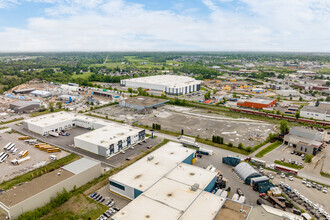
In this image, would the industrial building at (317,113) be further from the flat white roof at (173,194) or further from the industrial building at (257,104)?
the flat white roof at (173,194)

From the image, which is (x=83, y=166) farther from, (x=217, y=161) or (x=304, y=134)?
(x=304, y=134)

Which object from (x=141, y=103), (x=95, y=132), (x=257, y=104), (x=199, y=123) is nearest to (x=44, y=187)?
(x=95, y=132)

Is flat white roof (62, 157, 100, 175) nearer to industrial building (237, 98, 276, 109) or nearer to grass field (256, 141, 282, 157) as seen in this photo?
grass field (256, 141, 282, 157)

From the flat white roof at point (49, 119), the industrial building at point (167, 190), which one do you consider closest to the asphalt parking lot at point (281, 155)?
the industrial building at point (167, 190)

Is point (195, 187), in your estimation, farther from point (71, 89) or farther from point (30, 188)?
point (71, 89)

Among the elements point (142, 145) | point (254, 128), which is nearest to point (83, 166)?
point (142, 145)

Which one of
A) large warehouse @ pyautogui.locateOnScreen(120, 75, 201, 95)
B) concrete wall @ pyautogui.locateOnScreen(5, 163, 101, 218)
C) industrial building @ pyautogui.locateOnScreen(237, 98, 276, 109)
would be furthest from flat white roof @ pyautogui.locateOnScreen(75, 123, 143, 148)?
large warehouse @ pyautogui.locateOnScreen(120, 75, 201, 95)
